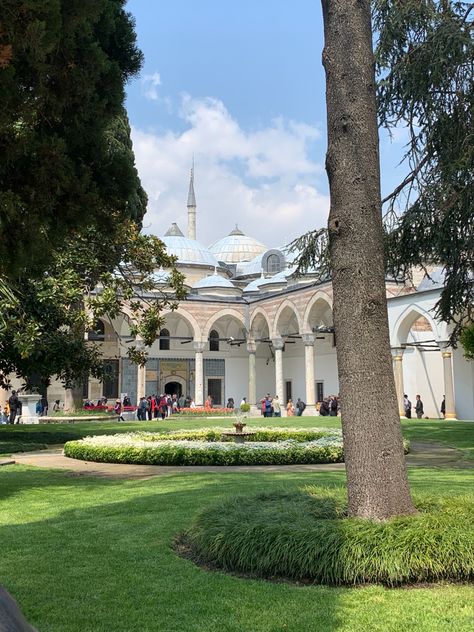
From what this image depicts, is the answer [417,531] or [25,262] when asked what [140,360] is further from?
[417,531]

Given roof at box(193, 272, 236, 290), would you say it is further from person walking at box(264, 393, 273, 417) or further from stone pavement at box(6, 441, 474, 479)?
stone pavement at box(6, 441, 474, 479)

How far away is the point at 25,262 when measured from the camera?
182 inches

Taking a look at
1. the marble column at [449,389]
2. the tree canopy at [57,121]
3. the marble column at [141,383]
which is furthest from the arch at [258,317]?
the tree canopy at [57,121]

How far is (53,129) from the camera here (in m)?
5.04

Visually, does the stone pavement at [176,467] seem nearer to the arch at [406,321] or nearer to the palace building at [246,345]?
the arch at [406,321]

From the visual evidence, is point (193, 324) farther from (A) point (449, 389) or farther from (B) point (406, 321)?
(A) point (449, 389)

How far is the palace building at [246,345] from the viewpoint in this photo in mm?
30275

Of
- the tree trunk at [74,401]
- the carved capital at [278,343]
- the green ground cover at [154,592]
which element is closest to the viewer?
the green ground cover at [154,592]

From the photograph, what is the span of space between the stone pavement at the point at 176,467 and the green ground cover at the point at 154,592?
3554mm

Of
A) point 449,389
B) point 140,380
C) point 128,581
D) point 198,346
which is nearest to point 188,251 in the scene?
point 198,346

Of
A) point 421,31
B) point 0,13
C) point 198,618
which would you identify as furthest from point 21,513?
point 421,31

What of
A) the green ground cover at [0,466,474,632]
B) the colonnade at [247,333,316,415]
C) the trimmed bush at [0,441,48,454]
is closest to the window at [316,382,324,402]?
the colonnade at [247,333,316,415]

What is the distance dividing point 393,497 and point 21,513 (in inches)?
139

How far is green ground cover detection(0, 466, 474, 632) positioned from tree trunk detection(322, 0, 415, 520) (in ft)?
2.52
